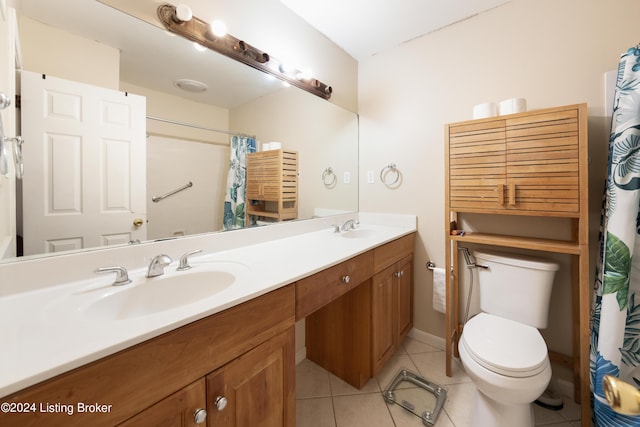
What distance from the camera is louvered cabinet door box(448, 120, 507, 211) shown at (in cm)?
139

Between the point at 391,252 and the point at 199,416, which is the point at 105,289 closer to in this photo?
the point at 199,416

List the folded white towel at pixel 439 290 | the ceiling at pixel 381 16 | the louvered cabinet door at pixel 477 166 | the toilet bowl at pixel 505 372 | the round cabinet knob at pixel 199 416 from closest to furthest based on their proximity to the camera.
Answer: the round cabinet knob at pixel 199 416 < the toilet bowl at pixel 505 372 < the louvered cabinet door at pixel 477 166 < the ceiling at pixel 381 16 < the folded white towel at pixel 439 290

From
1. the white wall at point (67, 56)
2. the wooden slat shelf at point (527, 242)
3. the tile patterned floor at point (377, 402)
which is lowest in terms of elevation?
the tile patterned floor at point (377, 402)

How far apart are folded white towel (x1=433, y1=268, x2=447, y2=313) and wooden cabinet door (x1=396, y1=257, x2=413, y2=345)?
19 cm

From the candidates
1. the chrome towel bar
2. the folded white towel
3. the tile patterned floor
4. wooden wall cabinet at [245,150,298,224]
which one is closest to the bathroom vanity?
the tile patterned floor

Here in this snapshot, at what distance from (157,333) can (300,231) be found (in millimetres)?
1178

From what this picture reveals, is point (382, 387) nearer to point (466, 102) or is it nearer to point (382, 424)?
point (382, 424)

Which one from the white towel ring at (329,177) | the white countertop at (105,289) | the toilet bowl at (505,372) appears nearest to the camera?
the white countertop at (105,289)

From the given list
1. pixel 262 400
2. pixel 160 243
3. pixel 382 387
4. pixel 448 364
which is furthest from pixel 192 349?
pixel 448 364

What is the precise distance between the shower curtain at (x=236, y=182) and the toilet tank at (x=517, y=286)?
58.1 inches

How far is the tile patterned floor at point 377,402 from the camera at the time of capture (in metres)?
1.26

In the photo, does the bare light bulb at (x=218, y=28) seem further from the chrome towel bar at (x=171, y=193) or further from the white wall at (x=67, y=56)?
the chrome towel bar at (x=171, y=193)

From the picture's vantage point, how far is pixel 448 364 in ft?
5.10

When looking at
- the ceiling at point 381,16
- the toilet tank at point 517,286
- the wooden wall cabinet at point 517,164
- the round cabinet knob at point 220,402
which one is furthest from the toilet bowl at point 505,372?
the ceiling at point 381,16
